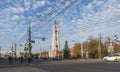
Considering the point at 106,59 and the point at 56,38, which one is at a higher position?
the point at 56,38

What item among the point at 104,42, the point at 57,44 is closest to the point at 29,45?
the point at 104,42

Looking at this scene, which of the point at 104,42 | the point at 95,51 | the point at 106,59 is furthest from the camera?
the point at 104,42

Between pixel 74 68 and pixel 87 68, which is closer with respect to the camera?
pixel 87 68

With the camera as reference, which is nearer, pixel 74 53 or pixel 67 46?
pixel 74 53

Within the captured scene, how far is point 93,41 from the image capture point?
409 feet

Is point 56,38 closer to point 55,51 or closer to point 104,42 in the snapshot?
point 55,51

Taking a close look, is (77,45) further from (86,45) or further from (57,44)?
(57,44)

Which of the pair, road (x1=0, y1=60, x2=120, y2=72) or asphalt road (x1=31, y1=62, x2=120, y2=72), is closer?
asphalt road (x1=31, y1=62, x2=120, y2=72)

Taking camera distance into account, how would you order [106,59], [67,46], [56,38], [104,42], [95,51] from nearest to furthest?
[106,59]
[95,51]
[104,42]
[67,46]
[56,38]

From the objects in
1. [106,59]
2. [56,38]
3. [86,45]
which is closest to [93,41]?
[86,45]

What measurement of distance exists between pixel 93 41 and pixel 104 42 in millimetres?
12988

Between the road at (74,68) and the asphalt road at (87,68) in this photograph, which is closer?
the asphalt road at (87,68)

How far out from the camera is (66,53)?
14338 cm

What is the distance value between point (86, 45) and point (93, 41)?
3.60m
